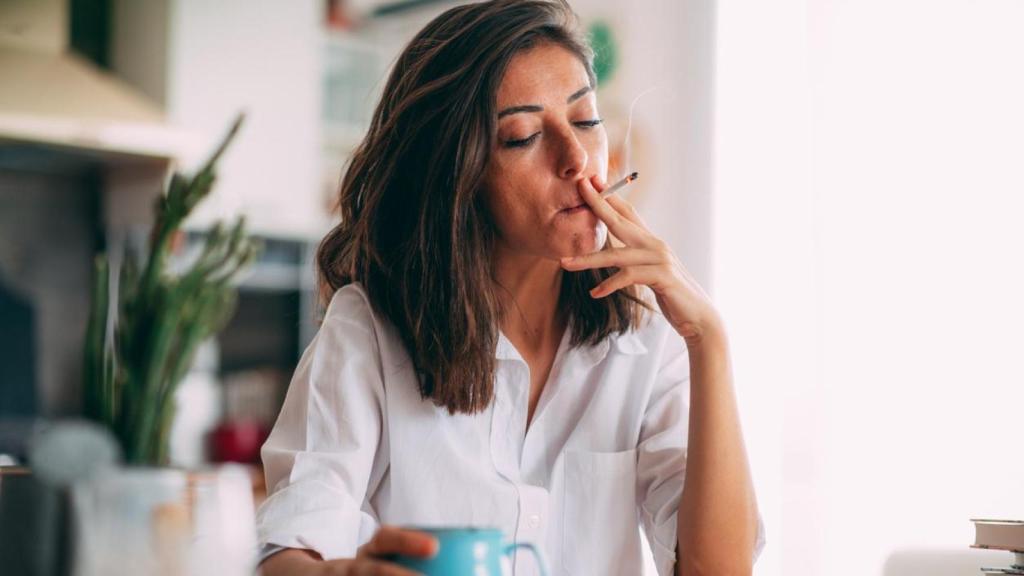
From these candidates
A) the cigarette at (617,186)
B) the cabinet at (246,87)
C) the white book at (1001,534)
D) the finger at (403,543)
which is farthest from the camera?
the cabinet at (246,87)

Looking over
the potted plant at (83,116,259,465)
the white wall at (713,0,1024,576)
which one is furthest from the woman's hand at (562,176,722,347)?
the white wall at (713,0,1024,576)

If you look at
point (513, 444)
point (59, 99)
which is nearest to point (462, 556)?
point (513, 444)

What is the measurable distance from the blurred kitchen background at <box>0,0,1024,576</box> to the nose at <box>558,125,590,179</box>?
0.45m

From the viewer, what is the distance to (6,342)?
11.6ft

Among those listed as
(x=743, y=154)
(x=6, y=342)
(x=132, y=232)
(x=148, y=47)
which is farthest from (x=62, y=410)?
(x=743, y=154)

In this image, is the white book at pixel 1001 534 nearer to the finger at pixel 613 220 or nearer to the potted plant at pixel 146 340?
the finger at pixel 613 220

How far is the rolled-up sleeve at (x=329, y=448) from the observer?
111 cm

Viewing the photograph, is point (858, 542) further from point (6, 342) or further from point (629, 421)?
point (6, 342)

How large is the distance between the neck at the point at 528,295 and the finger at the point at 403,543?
2.35 feet

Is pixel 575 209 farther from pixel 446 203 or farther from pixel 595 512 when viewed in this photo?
pixel 595 512

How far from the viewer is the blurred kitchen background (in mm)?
2443

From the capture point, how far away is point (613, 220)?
123cm

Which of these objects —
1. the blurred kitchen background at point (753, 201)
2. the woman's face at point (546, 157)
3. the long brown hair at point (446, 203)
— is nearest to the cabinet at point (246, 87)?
the blurred kitchen background at point (753, 201)

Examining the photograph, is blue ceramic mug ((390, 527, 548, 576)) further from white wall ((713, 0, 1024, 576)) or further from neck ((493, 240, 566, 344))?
white wall ((713, 0, 1024, 576))
